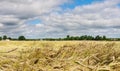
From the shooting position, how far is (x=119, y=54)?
244 inches

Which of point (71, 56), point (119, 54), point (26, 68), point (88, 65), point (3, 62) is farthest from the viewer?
point (119, 54)

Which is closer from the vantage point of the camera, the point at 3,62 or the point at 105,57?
the point at 3,62

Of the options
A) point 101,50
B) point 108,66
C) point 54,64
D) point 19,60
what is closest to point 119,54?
point 101,50

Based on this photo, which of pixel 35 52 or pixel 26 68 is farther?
pixel 35 52

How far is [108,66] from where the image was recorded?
5.23 meters

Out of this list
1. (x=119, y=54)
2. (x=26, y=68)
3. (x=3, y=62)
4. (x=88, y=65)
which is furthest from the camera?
(x=119, y=54)

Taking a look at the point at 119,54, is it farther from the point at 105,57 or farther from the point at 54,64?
the point at 54,64

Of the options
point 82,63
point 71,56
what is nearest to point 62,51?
point 71,56

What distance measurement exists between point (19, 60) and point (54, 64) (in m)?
0.51

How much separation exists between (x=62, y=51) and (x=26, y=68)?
132 cm

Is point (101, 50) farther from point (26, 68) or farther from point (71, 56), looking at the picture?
point (26, 68)

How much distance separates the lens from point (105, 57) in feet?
19.3

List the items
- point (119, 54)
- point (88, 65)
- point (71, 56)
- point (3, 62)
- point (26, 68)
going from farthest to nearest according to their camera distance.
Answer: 1. point (119, 54)
2. point (71, 56)
3. point (88, 65)
4. point (3, 62)
5. point (26, 68)

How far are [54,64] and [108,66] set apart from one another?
0.88 meters
